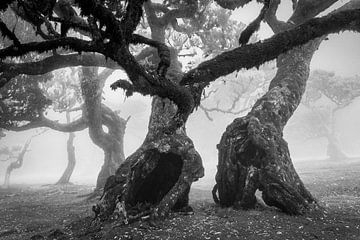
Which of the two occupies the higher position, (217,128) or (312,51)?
(217,128)

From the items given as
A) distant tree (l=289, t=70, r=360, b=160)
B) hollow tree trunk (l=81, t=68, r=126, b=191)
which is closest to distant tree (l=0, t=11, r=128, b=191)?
hollow tree trunk (l=81, t=68, r=126, b=191)

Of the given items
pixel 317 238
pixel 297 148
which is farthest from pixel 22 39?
pixel 297 148

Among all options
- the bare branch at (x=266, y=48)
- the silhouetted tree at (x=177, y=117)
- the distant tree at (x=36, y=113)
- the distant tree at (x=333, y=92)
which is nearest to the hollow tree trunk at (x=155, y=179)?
the silhouetted tree at (x=177, y=117)

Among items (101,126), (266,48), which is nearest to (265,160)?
(266,48)

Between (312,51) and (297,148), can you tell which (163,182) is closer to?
(312,51)

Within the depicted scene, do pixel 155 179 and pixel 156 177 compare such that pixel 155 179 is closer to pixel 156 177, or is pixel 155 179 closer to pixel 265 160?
pixel 156 177

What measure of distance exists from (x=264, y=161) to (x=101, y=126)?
12016 mm

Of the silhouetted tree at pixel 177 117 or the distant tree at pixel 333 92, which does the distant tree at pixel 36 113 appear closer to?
the silhouetted tree at pixel 177 117

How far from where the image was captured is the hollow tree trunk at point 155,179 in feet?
24.3

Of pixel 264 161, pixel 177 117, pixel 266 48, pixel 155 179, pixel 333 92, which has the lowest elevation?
pixel 155 179

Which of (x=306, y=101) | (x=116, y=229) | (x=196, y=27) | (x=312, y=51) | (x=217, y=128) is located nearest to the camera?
(x=116, y=229)

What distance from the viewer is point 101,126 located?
701 inches

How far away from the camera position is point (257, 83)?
48.9 meters

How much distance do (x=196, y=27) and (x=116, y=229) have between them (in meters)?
14.0
